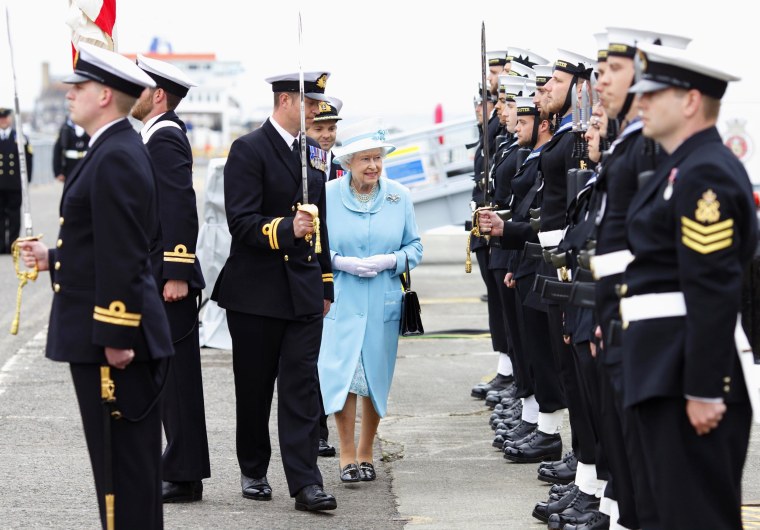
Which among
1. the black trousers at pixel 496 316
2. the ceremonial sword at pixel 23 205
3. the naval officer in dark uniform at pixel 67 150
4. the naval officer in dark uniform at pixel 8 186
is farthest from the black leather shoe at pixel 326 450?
the naval officer in dark uniform at pixel 67 150

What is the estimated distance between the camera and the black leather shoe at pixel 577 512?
6.23 metres

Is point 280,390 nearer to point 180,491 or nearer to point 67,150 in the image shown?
point 180,491

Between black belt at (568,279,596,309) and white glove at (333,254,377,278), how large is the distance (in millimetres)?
2279

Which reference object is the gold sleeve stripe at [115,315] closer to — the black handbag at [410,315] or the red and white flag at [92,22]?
the black handbag at [410,315]

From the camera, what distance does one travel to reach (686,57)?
4.27m

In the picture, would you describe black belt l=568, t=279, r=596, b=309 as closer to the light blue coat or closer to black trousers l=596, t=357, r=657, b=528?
black trousers l=596, t=357, r=657, b=528

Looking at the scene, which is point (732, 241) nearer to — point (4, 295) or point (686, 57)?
point (686, 57)

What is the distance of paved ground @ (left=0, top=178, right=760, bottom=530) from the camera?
6.65 metres

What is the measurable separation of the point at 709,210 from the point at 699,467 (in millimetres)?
788

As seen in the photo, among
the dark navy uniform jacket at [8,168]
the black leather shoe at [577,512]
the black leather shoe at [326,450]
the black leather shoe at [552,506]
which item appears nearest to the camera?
the black leather shoe at [577,512]

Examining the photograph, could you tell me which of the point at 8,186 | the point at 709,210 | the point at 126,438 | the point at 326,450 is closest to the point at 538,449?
the point at 326,450

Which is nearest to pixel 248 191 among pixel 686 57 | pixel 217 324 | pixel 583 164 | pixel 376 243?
pixel 376 243

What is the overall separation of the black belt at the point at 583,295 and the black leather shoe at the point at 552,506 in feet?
4.73

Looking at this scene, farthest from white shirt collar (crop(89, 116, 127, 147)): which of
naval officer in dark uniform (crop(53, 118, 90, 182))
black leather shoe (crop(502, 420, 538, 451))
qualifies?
naval officer in dark uniform (crop(53, 118, 90, 182))
